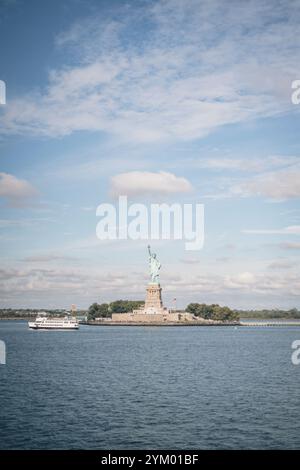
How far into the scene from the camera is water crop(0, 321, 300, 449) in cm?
2617

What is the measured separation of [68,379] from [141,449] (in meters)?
21.1

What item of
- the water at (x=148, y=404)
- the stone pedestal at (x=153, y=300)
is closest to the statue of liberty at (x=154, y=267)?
the stone pedestal at (x=153, y=300)

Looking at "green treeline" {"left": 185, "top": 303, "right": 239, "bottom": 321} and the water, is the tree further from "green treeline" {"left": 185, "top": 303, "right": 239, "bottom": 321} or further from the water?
the water

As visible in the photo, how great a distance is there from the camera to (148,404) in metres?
34.1

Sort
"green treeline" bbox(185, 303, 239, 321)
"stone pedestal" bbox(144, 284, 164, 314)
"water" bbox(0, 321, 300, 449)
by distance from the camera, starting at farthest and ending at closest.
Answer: "green treeline" bbox(185, 303, 239, 321)
"stone pedestal" bbox(144, 284, 164, 314)
"water" bbox(0, 321, 300, 449)

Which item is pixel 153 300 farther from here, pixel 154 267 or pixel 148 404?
pixel 148 404

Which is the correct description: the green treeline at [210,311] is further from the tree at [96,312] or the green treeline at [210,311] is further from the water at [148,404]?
the water at [148,404]

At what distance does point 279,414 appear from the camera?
103 ft

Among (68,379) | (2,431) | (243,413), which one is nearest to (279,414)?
(243,413)

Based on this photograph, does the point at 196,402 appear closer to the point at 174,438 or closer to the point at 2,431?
the point at 174,438

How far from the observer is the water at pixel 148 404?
26166 mm

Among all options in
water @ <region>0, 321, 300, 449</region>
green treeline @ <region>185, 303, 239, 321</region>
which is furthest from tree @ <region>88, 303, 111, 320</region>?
water @ <region>0, 321, 300, 449</region>
